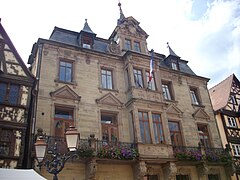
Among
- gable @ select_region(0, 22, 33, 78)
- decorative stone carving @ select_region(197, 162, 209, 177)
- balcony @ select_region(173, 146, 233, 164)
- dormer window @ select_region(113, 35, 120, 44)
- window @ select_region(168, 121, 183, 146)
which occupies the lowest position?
decorative stone carving @ select_region(197, 162, 209, 177)

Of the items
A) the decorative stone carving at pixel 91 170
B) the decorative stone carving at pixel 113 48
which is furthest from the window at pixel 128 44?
the decorative stone carving at pixel 91 170

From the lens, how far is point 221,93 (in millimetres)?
24562

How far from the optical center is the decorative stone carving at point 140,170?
46.3ft

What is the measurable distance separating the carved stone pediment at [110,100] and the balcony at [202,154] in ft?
16.2

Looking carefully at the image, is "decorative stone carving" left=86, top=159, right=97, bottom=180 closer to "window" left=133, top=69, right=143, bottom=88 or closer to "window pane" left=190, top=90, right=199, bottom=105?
"window" left=133, top=69, right=143, bottom=88

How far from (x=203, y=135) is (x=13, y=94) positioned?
1439cm

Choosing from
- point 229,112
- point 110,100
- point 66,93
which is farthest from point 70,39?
point 229,112

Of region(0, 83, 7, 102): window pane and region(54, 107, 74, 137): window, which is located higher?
region(0, 83, 7, 102): window pane

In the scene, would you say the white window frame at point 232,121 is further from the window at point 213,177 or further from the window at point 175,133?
the window at point 175,133

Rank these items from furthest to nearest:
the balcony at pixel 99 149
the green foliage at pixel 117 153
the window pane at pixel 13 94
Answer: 1. the green foliage at pixel 117 153
2. the balcony at pixel 99 149
3. the window pane at pixel 13 94

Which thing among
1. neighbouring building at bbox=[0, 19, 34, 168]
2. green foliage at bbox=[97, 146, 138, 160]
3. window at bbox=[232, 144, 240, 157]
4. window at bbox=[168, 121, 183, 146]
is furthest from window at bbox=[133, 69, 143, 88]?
window at bbox=[232, 144, 240, 157]

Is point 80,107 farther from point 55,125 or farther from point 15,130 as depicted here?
point 15,130

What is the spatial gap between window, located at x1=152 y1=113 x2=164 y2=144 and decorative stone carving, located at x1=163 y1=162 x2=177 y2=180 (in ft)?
5.19

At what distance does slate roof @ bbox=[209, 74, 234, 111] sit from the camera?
2308 centimetres
